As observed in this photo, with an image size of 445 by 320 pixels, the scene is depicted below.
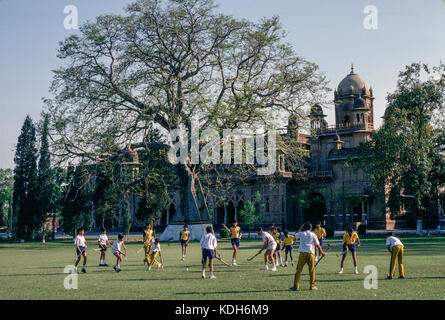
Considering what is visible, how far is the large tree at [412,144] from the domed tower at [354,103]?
15.9 metres

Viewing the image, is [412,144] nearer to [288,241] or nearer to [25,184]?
[288,241]

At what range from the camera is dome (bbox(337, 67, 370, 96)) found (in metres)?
63.9

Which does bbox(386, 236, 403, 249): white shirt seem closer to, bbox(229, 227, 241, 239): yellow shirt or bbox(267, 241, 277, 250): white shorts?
bbox(267, 241, 277, 250): white shorts

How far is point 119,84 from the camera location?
33.2 m

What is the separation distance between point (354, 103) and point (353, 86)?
128 inches

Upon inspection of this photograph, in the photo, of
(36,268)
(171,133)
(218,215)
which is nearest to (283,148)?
(171,133)

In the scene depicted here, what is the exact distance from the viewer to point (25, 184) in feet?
163

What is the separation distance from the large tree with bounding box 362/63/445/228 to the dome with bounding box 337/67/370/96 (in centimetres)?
1804

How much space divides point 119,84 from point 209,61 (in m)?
6.12

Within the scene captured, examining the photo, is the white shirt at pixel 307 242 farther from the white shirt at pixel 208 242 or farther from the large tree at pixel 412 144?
the large tree at pixel 412 144

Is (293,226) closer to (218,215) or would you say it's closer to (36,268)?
(218,215)

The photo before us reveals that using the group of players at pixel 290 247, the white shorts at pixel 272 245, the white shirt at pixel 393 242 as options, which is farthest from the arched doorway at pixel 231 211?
the white shirt at pixel 393 242

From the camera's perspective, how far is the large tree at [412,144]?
132ft

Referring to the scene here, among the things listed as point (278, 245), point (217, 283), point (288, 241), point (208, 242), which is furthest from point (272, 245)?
point (217, 283)
